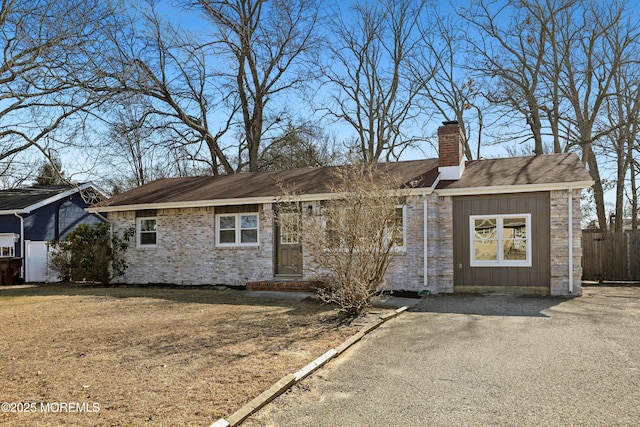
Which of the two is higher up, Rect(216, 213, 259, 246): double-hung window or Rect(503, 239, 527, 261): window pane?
Rect(216, 213, 259, 246): double-hung window

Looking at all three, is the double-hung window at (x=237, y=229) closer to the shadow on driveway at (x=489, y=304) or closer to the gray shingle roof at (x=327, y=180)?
the gray shingle roof at (x=327, y=180)

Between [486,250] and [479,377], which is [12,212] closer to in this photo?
[486,250]

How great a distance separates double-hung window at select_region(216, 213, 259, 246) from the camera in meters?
15.2

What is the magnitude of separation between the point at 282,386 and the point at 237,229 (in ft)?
34.6

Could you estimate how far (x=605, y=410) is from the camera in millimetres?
4508

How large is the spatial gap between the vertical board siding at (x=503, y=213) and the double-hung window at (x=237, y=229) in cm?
609

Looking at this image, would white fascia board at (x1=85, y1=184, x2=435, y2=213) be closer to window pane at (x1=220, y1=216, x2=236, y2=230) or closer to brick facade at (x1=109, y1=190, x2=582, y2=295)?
brick facade at (x1=109, y1=190, x2=582, y2=295)

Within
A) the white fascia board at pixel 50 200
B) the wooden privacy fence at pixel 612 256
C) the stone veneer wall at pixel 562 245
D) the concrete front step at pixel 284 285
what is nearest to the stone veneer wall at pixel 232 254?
the concrete front step at pixel 284 285

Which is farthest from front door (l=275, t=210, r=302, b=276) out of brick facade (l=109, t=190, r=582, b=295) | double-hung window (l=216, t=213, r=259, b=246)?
double-hung window (l=216, t=213, r=259, b=246)

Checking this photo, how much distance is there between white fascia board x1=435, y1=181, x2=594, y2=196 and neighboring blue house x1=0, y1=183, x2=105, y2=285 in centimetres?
1245

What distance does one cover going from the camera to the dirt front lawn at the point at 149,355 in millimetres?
4441

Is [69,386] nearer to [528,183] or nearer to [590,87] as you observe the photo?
[528,183]

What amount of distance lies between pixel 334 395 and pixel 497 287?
353 inches

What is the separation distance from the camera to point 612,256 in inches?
659
